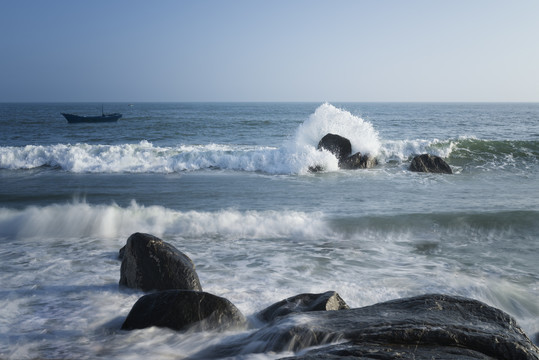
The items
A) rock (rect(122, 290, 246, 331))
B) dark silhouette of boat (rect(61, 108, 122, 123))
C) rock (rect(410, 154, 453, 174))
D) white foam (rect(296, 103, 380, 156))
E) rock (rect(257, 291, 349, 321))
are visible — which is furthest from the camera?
dark silhouette of boat (rect(61, 108, 122, 123))

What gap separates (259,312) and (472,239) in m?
5.44

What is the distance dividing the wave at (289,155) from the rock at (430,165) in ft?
7.75

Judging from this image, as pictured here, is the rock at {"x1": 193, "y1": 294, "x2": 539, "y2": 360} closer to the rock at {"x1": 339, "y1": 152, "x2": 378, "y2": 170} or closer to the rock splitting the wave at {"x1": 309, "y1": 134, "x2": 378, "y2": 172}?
the rock splitting the wave at {"x1": 309, "y1": 134, "x2": 378, "y2": 172}

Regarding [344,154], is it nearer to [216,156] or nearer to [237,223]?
Result: [216,156]

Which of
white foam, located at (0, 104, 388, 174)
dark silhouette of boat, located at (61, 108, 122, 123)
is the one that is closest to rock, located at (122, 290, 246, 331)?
white foam, located at (0, 104, 388, 174)

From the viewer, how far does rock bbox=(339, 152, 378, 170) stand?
17.8 m

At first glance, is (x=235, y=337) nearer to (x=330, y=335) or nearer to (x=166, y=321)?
(x=166, y=321)

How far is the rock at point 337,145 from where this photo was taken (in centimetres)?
1830

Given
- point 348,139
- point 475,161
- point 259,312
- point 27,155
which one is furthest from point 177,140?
point 259,312

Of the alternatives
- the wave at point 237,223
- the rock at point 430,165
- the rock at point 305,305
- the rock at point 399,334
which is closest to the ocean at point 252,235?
the wave at point 237,223

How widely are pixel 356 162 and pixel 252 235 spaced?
384 inches

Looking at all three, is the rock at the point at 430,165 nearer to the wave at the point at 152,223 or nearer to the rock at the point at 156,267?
the wave at the point at 152,223

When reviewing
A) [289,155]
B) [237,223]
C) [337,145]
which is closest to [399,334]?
[237,223]

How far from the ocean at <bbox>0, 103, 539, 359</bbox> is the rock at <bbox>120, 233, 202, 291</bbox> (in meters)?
0.28
